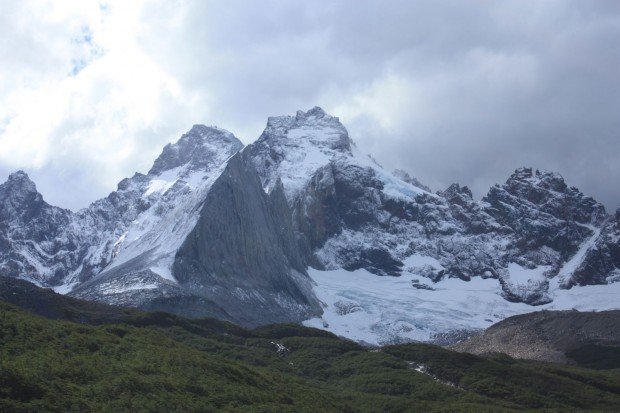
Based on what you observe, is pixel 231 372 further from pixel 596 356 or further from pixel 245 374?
pixel 596 356

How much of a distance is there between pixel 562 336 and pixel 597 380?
271ft

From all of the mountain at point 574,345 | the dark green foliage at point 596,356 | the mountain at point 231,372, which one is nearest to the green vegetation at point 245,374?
the mountain at point 231,372

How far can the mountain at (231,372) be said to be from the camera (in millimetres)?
56125

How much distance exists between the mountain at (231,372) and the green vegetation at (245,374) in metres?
0.15

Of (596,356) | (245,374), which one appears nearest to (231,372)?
(245,374)

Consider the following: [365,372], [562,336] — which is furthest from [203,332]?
[562,336]

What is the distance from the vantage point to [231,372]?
74.2 meters

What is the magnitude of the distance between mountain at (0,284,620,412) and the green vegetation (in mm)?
149

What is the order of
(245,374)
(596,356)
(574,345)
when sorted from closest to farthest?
1. (245,374)
2. (596,356)
3. (574,345)

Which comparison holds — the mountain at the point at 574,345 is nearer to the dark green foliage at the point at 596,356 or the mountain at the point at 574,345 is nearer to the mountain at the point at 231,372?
the dark green foliage at the point at 596,356

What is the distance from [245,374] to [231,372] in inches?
74.1

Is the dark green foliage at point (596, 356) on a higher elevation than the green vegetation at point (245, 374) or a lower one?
→ higher

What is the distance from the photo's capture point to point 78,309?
136 meters

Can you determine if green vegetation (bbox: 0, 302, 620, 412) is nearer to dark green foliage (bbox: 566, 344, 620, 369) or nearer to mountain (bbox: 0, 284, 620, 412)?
mountain (bbox: 0, 284, 620, 412)
